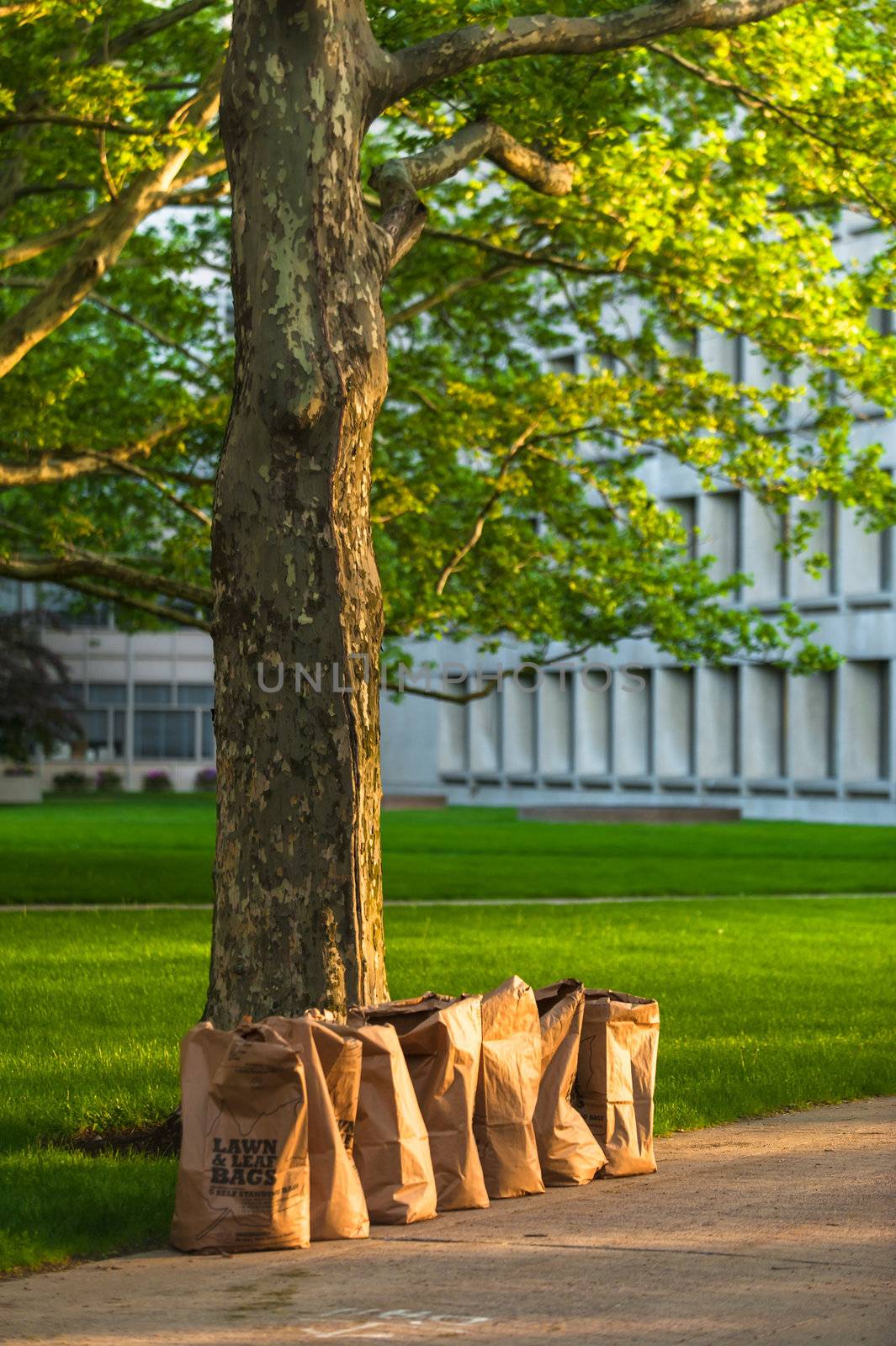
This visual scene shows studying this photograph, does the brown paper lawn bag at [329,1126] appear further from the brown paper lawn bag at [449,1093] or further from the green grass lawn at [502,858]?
the green grass lawn at [502,858]

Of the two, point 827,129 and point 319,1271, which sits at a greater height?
point 827,129

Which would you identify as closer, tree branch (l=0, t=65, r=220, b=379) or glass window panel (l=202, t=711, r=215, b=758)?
tree branch (l=0, t=65, r=220, b=379)

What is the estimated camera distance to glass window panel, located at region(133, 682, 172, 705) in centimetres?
7038

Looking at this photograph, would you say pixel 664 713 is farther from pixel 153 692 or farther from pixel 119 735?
pixel 119 735

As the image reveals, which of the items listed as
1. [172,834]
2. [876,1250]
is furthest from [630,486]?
[172,834]

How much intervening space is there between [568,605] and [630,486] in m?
2.03

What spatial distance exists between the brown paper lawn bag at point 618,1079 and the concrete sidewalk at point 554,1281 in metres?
0.20

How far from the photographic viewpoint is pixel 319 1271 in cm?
580

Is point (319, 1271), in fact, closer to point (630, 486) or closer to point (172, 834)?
point (630, 486)

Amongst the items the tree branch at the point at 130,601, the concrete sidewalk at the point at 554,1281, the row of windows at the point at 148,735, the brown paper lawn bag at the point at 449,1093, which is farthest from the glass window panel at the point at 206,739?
the concrete sidewalk at the point at 554,1281

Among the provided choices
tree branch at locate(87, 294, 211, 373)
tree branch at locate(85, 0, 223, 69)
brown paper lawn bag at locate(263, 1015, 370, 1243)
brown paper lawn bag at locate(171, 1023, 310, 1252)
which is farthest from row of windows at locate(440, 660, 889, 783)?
brown paper lawn bag at locate(171, 1023, 310, 1252)

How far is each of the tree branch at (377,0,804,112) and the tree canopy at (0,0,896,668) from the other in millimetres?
626

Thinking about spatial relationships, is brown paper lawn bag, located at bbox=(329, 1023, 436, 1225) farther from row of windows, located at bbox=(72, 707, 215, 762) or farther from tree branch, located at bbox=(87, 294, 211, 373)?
row of windows, located at bbox=(72, 707, 215, 762)

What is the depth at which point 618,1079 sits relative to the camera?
729 cm
